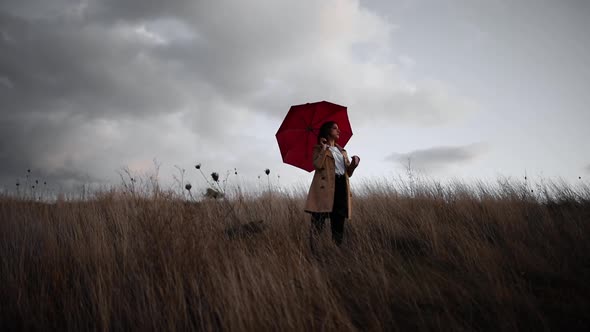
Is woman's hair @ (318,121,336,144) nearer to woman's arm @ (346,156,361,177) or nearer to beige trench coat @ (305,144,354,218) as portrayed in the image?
beige trench coat @ (305,144,354,218)

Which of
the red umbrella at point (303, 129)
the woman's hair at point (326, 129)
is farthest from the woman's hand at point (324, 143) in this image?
the red umbrella at point (303, 129)

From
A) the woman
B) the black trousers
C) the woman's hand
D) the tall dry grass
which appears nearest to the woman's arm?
the woman

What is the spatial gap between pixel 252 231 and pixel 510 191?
20.5ft

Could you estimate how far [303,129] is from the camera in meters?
4.02

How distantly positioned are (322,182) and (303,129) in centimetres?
79

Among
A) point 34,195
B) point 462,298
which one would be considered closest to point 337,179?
point 462,298

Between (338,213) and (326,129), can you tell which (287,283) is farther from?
(326,129)

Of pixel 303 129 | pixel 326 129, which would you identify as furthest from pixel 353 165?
pixel 303 129

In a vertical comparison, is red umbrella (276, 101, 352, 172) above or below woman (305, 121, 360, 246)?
above

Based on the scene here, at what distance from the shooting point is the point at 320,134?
3.91m

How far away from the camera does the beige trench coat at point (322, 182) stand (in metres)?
3.70

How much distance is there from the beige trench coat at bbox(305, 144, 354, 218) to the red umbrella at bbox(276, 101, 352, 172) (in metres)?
0.29

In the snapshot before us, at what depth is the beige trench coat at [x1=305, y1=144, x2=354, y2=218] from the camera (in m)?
3.70

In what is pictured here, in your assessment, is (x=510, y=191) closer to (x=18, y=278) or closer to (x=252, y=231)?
(x=252, y=231)
